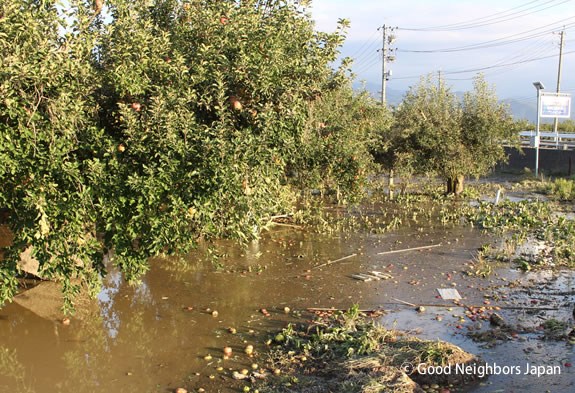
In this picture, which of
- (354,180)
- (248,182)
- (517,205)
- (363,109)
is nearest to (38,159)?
(248,182)

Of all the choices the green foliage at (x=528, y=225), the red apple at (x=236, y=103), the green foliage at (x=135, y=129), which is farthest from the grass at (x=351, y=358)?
the green foliage at (x=528, y=225)

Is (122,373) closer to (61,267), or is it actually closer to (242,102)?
(61,267)

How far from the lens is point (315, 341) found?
6434mm

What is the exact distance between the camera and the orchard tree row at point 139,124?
18.7 feet

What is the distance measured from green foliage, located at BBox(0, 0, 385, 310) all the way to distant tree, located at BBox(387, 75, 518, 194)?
11889mm

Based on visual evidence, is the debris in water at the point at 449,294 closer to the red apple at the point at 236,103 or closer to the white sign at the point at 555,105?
the red apple at the point at 236,103

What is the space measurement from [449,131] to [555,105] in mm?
17740

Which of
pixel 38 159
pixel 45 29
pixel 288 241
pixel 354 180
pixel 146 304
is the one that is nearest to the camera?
pixel 38 159

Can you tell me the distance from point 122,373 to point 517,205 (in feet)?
49.1

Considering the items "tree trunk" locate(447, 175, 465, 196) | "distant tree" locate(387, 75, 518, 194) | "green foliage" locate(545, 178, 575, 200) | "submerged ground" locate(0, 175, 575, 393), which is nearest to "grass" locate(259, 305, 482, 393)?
"submerged ground" locate(0, 175, 575, 393)

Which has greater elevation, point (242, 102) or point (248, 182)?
point (242, 102)

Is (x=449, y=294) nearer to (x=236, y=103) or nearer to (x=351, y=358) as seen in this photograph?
(x=351, y=358)

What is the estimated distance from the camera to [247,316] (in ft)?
25.5

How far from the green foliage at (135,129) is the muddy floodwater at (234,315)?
935 millimetres
